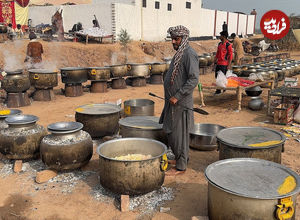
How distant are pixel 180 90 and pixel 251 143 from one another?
3.44 feet

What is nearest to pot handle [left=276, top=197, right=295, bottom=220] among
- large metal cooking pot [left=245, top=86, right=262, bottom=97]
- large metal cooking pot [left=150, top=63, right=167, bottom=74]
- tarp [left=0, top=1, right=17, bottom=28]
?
large metal cooking pot [left=245, top=86, right=262, bottom=97]

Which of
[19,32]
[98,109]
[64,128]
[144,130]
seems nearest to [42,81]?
[98,109]

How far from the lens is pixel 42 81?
7.79 m

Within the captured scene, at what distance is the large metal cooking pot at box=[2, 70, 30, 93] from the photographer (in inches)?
276

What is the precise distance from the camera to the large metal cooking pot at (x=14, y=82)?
700cm

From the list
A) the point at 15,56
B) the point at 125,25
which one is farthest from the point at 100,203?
the point at 125,25

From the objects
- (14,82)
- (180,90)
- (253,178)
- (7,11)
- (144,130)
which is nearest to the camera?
(253,178)

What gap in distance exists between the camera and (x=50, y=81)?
787cm

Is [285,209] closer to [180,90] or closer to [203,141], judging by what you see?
[180,90]

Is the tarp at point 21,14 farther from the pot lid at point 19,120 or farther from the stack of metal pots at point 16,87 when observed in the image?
the pot lid at point 19,120

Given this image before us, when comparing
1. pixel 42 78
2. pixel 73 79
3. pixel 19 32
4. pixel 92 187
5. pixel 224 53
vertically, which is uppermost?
pixel 19 32

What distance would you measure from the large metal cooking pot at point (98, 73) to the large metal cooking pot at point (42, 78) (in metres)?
1.25

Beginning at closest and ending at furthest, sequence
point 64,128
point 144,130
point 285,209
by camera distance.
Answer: point 285,209 → point 64,128 → point 144,130

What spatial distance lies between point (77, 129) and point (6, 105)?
490 cm
